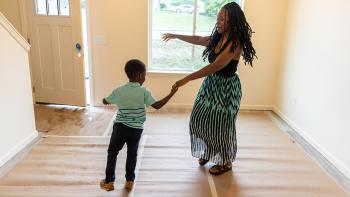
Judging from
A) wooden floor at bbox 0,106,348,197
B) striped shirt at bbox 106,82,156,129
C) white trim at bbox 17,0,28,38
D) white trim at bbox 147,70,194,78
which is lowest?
wooden floor at bbox 0,106,348,197

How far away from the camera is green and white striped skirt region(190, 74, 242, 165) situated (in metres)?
2.42

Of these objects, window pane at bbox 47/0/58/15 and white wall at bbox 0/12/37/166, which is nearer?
white wall at bbox 0/12/37/166

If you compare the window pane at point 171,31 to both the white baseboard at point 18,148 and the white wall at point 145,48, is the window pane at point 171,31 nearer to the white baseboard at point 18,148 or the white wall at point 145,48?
the white wall at point 145,48

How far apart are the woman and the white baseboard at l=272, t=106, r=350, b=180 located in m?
0.98

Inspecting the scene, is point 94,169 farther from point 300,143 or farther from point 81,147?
point 300,143

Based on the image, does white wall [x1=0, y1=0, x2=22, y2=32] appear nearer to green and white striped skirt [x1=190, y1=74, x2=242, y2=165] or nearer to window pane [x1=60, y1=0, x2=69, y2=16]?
window pane [x1=60, y1=0, x2=69, y2=16]

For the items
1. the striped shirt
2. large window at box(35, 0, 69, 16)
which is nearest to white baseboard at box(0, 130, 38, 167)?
the striped shirt

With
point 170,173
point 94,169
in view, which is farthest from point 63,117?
point 170,173

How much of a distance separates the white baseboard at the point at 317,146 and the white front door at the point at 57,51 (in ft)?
8.71

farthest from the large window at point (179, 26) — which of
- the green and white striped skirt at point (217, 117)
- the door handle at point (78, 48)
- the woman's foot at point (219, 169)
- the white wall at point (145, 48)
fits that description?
the woman's foot at point (219, 169)

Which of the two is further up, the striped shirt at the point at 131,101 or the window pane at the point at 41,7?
the window pane at the point at 41,7

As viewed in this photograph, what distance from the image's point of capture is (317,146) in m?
3.18

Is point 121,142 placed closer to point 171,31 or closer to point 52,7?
point 171,31

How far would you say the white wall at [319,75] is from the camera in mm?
2766
